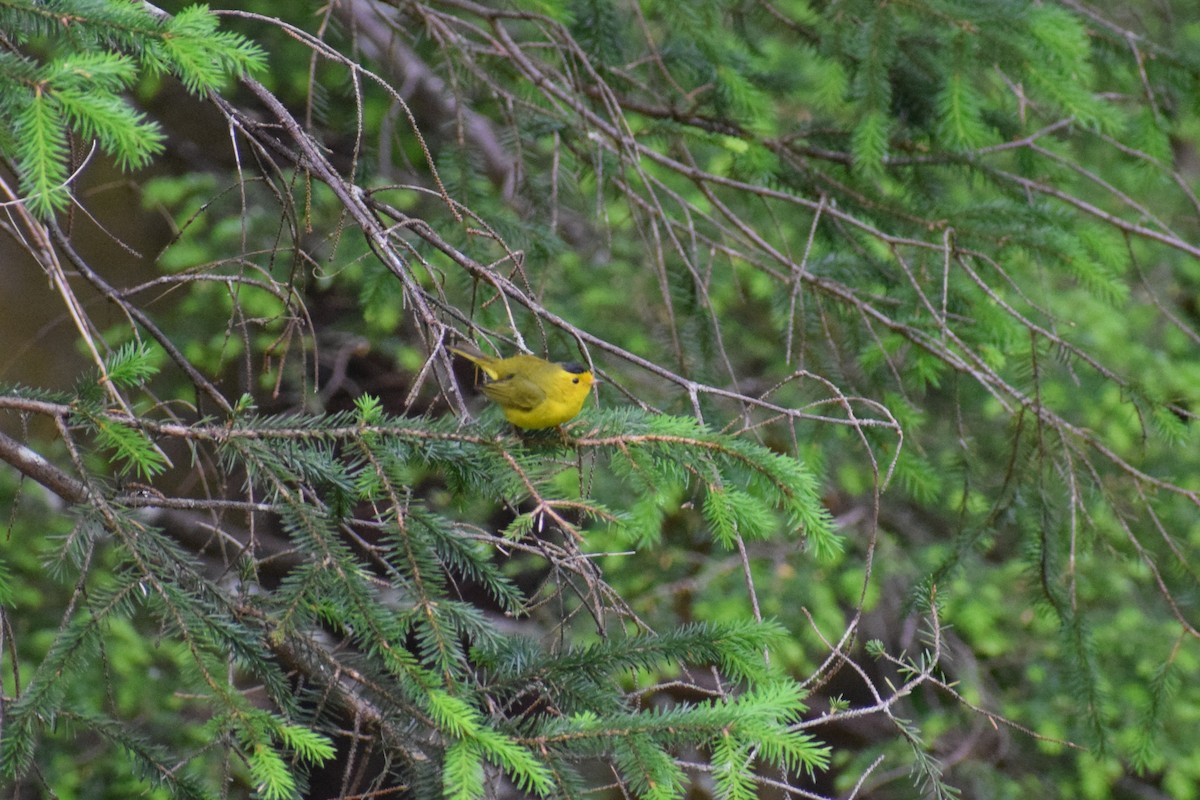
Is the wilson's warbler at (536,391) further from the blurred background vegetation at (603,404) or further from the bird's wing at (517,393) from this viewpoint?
the blurred background vegetation at (603,404)

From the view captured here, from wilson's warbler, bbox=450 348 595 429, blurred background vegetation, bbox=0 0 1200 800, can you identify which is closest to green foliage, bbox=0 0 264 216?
blurred background vegetation, bbox=0 0 1200 800

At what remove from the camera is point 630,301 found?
6469 millimetres

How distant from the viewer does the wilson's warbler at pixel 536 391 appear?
259cm

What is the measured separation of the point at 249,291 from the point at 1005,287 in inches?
141

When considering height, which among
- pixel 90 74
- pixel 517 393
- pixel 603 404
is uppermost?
pixel 90 74

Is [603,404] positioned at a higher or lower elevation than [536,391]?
lower

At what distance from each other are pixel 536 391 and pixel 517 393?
0.20 ft

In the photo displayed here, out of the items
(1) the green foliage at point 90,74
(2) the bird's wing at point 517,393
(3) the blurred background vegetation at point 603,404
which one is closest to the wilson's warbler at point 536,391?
(2) the bird's wing at point 517,393

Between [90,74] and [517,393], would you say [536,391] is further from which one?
[90,74]

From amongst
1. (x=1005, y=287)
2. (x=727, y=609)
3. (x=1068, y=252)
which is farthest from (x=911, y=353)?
(x=727, y=609)

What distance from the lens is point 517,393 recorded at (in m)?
2.65

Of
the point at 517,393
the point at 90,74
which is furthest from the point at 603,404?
the point at 90,74

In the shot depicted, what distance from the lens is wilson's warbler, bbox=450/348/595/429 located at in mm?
2594

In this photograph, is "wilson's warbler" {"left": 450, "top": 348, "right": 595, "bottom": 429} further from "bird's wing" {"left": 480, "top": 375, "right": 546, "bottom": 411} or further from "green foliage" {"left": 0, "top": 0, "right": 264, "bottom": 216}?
"green foliage" {"left": 0, "top": 0, "right": 264, "bottom": 216}
